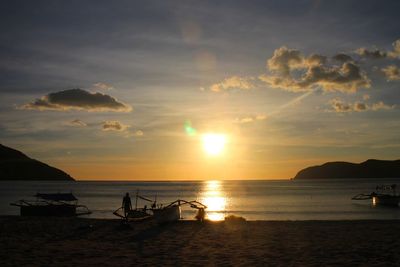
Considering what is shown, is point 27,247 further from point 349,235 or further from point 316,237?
point 349,235

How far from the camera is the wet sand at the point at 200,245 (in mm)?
15594

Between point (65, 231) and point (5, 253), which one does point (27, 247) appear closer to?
point (5, 253)

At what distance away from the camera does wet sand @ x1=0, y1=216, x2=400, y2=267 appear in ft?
51.2

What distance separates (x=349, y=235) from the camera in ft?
74.3

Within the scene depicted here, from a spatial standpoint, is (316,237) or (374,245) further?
(316,237)

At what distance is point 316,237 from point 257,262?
25.5 feet

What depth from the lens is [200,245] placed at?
64.3 ft

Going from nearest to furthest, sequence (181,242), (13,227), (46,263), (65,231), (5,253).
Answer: (46,263) < (5,253) < (181,242) < (65,231) < (13,227)

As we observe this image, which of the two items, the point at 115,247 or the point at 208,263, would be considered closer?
the point at 208,263

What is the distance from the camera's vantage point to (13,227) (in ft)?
89.5

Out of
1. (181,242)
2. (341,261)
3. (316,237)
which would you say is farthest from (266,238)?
(341,261)

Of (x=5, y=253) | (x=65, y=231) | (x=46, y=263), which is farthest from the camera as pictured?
(x=65, y=231)

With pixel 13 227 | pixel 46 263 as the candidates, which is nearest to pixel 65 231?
pixel 13 227

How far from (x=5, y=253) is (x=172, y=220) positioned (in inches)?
602
